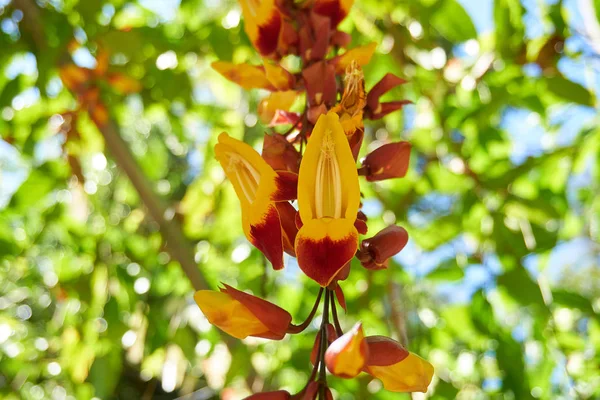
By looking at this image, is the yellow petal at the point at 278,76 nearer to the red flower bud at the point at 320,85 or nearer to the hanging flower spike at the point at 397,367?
the red flower bud at the point at 320,85

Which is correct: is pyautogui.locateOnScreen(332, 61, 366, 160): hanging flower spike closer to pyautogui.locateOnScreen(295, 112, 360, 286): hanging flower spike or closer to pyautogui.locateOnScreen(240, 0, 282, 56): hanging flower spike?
pyautogui.locateOnScreen(295, 112, 360, 286): hanging flower spike

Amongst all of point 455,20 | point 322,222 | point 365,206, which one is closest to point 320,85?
point 322,222

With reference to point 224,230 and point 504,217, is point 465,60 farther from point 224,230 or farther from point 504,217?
point 224,230

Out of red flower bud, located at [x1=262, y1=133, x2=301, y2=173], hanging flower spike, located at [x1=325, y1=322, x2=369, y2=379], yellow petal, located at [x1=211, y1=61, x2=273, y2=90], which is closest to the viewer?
hanging flower spike, located at [x1=325, y1=322, x2=369, y2=379]

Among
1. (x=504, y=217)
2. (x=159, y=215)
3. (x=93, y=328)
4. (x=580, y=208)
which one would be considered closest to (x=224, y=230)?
(x=159, y=215)

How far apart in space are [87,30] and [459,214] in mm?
686

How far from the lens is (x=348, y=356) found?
309mm

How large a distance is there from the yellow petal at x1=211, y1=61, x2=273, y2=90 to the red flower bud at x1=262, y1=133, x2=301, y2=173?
0.41 ft

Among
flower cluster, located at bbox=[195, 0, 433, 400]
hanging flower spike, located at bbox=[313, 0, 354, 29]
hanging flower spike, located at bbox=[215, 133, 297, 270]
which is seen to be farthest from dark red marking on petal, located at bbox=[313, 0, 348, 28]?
hanging flower spike, located at bbox=[215, 133, 297, 270]

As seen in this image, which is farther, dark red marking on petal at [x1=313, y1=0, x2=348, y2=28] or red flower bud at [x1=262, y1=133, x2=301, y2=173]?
dark red marking on petal at [x1=313, y1=0, x2=348, y2=28]

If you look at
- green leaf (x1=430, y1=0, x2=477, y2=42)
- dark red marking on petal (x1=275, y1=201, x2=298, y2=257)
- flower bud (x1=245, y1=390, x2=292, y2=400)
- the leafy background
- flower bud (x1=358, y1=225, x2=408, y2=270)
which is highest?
dark red marking on petal (x1=275, y1=201, x2=298, y2=257)

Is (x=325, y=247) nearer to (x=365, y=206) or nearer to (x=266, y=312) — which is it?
(x=266, y=312)

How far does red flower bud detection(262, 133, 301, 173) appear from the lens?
424mm

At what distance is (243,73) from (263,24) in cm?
5
